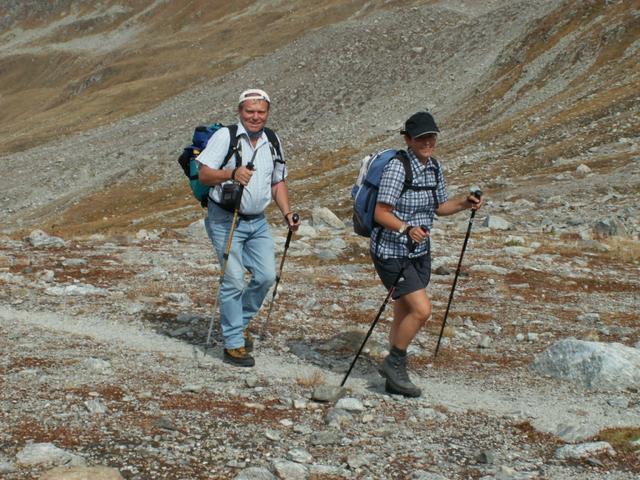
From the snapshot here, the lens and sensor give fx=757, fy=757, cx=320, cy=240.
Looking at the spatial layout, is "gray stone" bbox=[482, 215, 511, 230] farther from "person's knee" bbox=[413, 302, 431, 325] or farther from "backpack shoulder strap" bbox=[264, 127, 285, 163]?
"person's knee" bbox=[413, 302, 431, 325]

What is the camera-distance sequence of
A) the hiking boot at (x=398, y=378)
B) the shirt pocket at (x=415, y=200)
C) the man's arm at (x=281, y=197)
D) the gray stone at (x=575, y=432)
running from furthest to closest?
the man's arm at (x=281, y=197) < the hiking boot at (x=398, y=378) < the shirt pocket at (x=415, y=200) < the gray stone at (x=575, y=432)

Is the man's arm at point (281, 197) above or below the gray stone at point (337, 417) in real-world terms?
above

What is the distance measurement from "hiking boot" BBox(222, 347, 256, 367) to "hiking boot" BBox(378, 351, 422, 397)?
181 centimetres

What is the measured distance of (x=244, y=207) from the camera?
9.07m

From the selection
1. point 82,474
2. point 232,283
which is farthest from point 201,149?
point 82,474

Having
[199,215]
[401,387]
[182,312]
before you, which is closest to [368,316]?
[182,312]

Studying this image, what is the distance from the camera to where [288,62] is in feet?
225

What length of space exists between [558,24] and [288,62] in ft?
80.8

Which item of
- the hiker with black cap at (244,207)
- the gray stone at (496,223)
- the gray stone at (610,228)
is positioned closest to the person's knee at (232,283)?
the hiker with black cap at (244,207)

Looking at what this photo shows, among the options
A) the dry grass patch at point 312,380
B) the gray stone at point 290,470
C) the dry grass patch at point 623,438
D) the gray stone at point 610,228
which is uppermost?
the gray stone at point 290,470

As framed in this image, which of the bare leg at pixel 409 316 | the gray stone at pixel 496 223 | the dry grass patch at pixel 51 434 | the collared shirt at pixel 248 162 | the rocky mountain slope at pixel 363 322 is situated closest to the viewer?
the dry grass patch at pixel 51 434

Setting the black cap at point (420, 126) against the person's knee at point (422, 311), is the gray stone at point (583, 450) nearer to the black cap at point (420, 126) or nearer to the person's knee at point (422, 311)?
the person's knee at point (422, 311)

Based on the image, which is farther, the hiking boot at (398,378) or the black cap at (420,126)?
the hiking boot at (398,378)

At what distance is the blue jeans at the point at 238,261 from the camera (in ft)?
30.4
